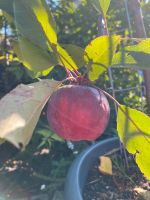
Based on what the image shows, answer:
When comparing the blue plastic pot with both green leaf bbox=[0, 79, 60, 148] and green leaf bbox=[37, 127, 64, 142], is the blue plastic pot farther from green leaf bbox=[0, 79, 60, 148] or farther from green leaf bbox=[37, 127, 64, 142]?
green leaf bbox=[0, 79, 60, 148]

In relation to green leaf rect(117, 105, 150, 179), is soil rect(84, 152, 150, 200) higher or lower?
lower

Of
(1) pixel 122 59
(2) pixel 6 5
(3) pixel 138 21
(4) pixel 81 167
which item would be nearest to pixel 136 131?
(1) pixel 122 59

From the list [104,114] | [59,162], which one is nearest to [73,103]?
[104,114]

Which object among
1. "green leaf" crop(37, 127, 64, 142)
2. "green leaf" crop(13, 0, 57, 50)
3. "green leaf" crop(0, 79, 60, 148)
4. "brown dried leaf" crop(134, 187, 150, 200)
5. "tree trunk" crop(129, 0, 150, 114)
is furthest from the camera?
"green leaf" crop(37, 127, 64, 142)

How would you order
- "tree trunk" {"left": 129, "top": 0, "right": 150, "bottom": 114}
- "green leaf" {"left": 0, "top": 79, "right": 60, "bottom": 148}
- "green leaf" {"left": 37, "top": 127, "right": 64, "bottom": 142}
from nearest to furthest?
"green leaf" {"left": 0, "top": 79, "right": 60, "bottom": 148}, "tree trunk" {"left": 129, "top": 0, "right": 150, "bottom": 114}, "green leaf" {"left": 37, "top": 127, "right": 64, "bottom": 142}

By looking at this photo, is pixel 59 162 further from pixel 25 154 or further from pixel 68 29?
pixel 68 29

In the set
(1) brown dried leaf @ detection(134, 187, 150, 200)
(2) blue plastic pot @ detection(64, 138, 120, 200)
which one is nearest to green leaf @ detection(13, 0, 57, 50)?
(2) blue plastic pot @ detection(64, 138, 120, 200)

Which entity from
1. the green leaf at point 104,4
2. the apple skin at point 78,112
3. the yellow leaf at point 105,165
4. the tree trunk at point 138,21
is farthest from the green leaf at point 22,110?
the yellow leaf at point 105,165

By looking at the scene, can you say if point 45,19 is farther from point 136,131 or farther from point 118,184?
point 118,184
